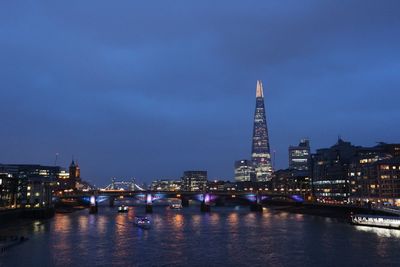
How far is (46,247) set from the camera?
7375 centimetres

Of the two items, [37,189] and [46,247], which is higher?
[37,189]

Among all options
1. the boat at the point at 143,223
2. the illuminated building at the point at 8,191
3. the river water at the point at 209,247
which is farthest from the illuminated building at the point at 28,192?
the boat at the point at 143,223

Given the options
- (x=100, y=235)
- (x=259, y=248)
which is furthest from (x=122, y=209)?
(x=259, y=248)

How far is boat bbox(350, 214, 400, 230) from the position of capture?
10138cm

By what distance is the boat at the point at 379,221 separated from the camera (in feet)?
333

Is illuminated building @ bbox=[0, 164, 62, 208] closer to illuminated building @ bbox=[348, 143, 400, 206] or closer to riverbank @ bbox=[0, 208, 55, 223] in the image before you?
riverbank @ bbox=[0, 208, 55, 223]

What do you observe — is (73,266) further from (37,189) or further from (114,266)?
(37,189)

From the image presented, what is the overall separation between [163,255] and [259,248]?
1570 cm

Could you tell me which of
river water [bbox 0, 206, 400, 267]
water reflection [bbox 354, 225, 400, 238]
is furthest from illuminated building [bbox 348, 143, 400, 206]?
river water [bbox 0, 206, 400, 267]

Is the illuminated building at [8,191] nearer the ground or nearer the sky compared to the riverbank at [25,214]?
nearer the sky

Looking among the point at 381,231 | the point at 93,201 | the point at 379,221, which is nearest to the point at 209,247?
the point at 381,231

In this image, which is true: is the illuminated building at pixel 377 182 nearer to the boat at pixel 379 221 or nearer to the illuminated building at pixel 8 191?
the boat at pixel 379 221

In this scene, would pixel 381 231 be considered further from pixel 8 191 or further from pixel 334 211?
pixel 8 191

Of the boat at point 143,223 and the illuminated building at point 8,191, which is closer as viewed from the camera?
the boat at point 143,223
